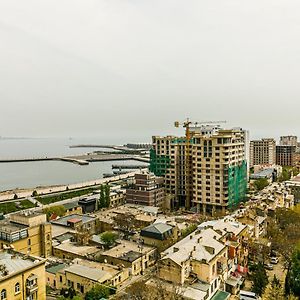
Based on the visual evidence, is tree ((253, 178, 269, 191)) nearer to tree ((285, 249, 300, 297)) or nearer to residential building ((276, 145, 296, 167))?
tree ((285, 249, 300, 297))

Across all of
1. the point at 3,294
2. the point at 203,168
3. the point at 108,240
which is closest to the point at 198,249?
the point at 108,240

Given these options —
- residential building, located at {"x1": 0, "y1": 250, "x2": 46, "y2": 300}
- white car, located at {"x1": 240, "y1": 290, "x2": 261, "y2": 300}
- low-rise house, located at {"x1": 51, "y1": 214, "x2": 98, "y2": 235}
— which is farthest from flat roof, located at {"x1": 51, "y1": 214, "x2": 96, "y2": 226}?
white car, located at {"x1": 240, "y1": 290, "x2": 261, "y2": 300}

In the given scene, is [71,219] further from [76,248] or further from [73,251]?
[73,251]

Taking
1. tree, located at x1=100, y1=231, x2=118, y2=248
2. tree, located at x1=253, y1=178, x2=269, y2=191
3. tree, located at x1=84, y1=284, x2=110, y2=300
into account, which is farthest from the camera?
tree, located at x1=253, y1=178, x2=269, y2=191

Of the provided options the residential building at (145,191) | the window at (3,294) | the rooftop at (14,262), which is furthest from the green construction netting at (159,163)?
the window at (3,294)

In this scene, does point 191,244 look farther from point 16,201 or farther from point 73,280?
point 16,201

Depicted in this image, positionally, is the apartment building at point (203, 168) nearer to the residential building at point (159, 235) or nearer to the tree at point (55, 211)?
the residential building at point (159, 235)
